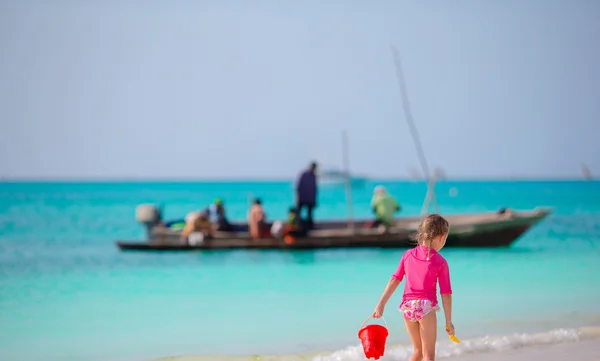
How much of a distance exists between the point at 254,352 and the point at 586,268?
8.10 metres

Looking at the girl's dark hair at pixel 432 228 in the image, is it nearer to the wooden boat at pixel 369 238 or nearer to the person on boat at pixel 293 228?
the wooden boat at pixel 369 238

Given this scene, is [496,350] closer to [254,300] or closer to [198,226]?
[254,300]

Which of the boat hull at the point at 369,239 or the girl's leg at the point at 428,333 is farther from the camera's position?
the boat hull at the point at 369,239

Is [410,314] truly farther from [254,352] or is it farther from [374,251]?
[374,251]

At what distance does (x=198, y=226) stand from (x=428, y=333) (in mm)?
11285

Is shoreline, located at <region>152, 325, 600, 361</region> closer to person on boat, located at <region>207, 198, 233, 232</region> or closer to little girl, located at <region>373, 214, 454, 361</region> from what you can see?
little girl, located at <region>373, 214, 454, 361</region>

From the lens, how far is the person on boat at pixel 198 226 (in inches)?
575

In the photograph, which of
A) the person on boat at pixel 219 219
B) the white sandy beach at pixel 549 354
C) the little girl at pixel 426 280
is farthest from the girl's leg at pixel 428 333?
the person on boat at pixel 219 219

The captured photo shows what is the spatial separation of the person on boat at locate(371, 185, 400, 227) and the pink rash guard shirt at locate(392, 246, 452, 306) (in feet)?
35.1

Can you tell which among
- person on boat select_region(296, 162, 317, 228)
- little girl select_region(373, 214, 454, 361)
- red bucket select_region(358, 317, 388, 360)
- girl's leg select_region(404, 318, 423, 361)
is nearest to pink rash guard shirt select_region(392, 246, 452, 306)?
little girl select_region(373, 214, 454, 361)

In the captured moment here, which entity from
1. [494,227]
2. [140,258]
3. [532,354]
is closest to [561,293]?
[532,354]

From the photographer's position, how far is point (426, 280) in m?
3.65

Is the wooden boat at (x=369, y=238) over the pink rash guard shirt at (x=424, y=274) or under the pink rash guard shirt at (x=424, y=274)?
under

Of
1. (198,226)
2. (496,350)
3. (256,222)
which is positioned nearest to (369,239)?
(256,222)
